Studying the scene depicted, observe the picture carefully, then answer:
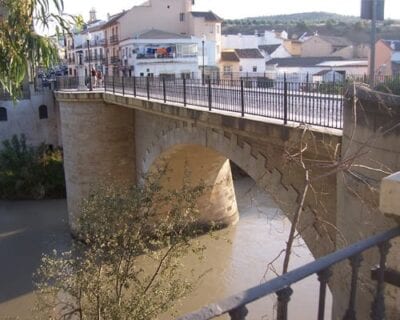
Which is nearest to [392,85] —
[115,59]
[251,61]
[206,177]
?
[206,177]

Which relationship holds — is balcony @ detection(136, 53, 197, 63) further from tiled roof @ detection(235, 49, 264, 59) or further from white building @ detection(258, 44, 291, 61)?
white building @ detection(258, 44, 291, 61)

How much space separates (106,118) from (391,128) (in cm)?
1408

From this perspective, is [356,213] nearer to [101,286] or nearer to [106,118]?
[101,286]

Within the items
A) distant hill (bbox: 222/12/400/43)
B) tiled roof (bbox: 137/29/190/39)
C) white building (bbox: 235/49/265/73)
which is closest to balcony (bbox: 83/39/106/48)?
tiled roof (bbox: 137/29/190/39)

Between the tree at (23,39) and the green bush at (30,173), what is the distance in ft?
59.1

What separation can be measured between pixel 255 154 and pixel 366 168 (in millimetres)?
5211

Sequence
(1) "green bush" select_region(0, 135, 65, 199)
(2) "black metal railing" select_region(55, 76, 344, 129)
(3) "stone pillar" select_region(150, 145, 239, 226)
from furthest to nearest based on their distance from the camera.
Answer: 1. (1) "green bush" select_region(0, 135, 65, 199)
2. (3) "stone pillar" select_region(150, 145, 239, 226)
3. (2) "black metal railing" select_region(55, 76, 344, 129)

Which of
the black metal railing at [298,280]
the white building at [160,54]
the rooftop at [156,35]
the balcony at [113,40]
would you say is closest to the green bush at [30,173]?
the white building at [160,54]

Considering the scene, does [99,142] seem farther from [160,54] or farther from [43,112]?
[160,54]

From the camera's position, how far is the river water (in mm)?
12352

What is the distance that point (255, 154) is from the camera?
9578mm

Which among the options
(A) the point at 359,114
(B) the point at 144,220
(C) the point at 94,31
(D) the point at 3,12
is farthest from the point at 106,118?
(C) the point at 94,31

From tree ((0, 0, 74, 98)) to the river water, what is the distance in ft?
15.4

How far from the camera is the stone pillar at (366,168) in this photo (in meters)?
4.12
